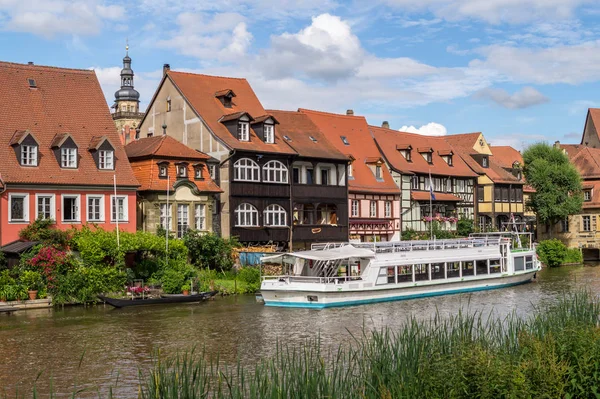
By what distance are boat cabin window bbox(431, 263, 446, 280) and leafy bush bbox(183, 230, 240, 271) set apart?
10.5m

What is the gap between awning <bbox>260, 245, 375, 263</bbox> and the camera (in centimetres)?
3735

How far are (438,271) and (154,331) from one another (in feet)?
59.0

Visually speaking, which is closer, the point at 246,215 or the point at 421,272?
the point at 421,272

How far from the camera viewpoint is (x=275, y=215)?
49.8m

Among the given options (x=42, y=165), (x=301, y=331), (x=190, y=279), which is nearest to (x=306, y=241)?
(x=190, y=279)

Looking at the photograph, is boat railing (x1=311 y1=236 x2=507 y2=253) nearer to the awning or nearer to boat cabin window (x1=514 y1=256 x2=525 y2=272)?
the awning

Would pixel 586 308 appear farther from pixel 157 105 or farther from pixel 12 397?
pixel 157 105

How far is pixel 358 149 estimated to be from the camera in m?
60.0

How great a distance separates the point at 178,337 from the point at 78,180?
608 inches

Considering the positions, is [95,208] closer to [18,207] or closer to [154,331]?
[18,207]

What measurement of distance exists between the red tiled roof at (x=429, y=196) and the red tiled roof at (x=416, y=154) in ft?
5.21

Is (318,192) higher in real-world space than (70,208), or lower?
higher

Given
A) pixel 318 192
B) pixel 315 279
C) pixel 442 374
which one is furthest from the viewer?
pixel 318 192

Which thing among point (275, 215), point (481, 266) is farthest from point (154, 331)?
point (481, 266)
